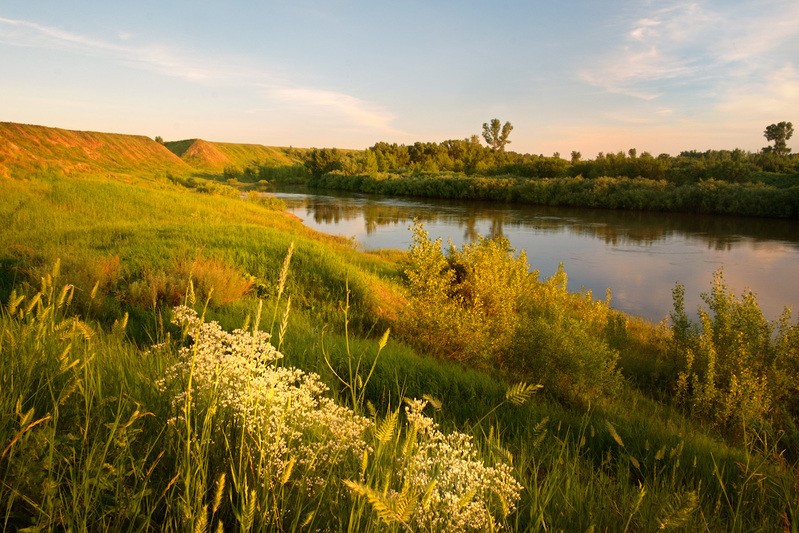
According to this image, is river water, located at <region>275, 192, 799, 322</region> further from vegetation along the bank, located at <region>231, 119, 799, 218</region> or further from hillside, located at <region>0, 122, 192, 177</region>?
hillside, located at <region>0, 122, 192, 177</region>

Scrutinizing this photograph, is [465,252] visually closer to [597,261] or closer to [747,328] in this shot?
[747,328]

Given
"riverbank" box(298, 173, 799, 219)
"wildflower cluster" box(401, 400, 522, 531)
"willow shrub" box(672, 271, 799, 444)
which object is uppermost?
"riverbank" box(298, 173, 799, 219)

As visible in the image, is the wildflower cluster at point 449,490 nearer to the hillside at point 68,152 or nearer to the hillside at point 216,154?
the hillside at point 68,152

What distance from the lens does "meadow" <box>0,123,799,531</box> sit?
1571mm

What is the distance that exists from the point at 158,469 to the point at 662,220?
31.9m

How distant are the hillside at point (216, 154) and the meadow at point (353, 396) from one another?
85871 millimetres

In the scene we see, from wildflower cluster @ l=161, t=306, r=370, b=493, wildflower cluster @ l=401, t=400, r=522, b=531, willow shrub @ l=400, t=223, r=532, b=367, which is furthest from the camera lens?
willow shrub @ l=400, t=223, r=532, b=367

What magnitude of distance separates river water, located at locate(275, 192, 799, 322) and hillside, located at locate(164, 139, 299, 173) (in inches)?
2641

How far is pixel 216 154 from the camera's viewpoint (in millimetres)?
107938

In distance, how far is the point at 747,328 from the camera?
7.16 meters

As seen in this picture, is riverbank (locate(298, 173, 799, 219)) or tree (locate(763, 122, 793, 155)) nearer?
riverbank (locate(298, 173, 799, 219))

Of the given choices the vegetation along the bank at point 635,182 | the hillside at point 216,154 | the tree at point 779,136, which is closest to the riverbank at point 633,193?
the vegetation along the bank at point 635,182

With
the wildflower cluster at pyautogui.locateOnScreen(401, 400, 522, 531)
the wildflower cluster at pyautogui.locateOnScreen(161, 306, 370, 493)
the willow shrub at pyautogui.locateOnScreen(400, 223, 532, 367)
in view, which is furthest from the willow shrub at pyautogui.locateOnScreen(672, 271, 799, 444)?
the wildflower cluster at pyautogui.locateOnScreen(161, 306, 370, 493)

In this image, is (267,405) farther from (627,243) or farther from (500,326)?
(627,243)
